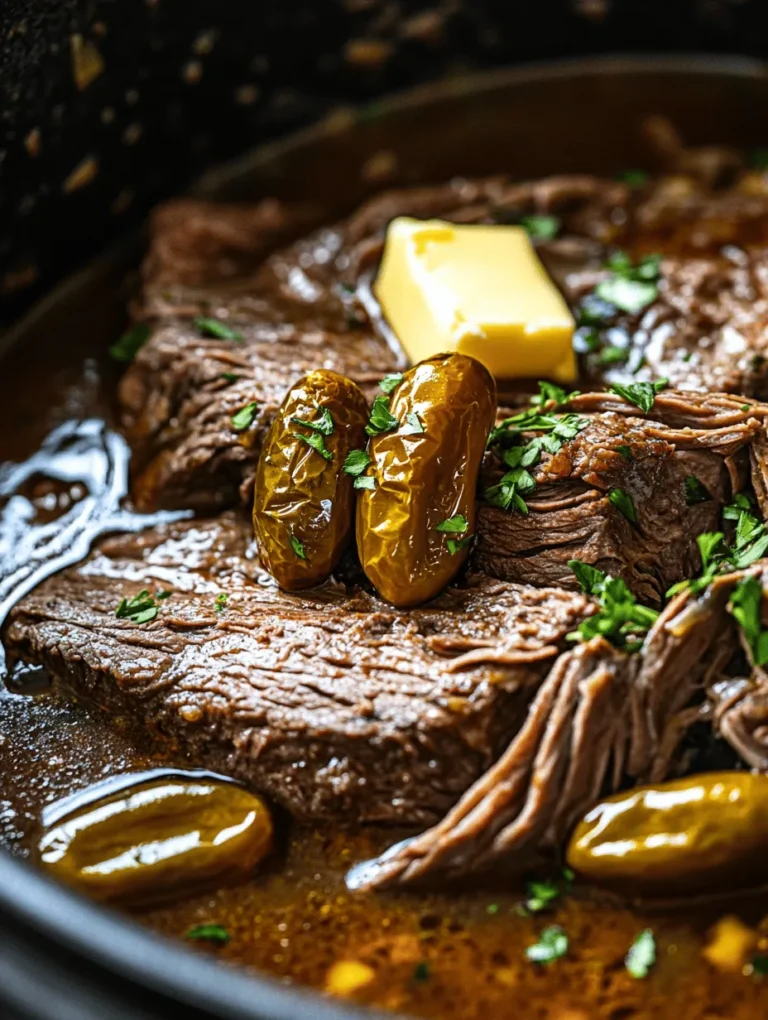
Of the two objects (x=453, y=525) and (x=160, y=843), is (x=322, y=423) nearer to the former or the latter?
(x=453, y=525)

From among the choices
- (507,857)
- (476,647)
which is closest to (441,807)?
(507,857)

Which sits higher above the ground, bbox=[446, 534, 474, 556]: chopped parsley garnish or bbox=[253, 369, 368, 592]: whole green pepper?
bbox=[253, 369, 368, 592]: whole green pepper

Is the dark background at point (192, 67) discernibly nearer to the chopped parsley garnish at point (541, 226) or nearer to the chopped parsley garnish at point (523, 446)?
the chopped parsley garnish at point (541, 226)

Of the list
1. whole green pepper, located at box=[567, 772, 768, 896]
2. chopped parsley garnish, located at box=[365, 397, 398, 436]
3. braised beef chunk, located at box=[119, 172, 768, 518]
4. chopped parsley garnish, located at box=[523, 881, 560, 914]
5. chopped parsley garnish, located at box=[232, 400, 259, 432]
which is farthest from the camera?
→ braised beef chunk, located at box=[119, 172, 768, 518]

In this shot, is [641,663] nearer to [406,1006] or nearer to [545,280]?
[406,1006]

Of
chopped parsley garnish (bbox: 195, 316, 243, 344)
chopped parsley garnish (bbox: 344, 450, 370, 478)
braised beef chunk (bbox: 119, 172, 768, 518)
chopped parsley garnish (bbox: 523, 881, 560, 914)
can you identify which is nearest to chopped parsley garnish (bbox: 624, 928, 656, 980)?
chopped parsley garnish (bbox: 523, 881, 560, 914)

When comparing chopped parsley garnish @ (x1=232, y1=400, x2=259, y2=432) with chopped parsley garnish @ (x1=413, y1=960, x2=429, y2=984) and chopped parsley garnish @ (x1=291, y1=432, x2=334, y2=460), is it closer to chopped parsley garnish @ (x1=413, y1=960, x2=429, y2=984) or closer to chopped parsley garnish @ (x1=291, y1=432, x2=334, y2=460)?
chopped parsley garnish @ (x1=291, y1=432, x2=334, y2=460)

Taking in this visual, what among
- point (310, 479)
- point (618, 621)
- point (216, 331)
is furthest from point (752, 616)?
point (216, 331)
